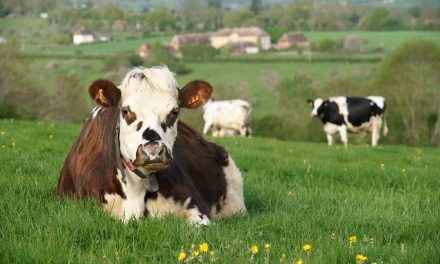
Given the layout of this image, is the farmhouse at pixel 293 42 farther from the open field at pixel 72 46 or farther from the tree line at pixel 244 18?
the tree line at pixel 244 18

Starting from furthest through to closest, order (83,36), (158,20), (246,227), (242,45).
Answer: (158,20) → (242,45) → (83,36) → (246,227)

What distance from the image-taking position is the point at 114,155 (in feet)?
20.2

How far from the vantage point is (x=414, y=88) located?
53125 millimetres

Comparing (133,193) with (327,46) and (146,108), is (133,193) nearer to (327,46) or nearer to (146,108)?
(146,108)

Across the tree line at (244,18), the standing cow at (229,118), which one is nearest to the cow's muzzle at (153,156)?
the standing cow at (229,118)

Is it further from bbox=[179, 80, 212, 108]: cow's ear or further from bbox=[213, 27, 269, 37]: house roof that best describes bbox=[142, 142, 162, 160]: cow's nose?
bbox=[213, 27, 269, 37]: house roof

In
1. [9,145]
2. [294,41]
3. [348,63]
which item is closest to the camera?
[9,145]

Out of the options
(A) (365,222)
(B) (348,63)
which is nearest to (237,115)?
(A) (365,222)

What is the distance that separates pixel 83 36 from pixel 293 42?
41278 mm

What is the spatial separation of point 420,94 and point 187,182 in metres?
49.0

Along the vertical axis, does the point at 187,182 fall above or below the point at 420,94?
above

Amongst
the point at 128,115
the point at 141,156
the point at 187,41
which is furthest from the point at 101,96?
the point at 187,41

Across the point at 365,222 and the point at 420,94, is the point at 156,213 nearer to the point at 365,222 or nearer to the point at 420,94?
the point at 365,222

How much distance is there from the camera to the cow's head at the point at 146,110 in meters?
5.41
